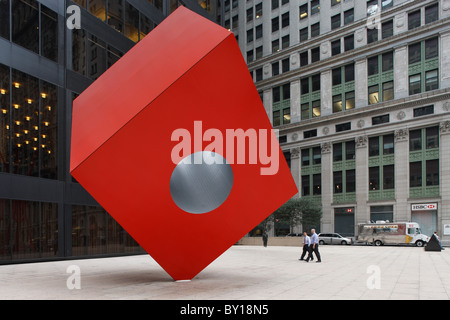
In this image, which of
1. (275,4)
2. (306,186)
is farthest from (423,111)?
(275,4)

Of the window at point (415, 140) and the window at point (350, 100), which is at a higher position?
the window at point (350, 100)

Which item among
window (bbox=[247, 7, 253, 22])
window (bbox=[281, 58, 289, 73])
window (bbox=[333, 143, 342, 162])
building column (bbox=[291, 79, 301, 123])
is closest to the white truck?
window (bbox=[333, 143, 342, 162])

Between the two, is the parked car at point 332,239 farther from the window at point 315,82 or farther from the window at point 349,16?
the window at point 349,16

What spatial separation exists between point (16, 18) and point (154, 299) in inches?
629

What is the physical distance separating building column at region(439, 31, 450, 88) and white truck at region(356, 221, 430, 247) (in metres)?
15.2

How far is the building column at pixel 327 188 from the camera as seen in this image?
162 feet

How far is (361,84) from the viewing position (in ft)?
158

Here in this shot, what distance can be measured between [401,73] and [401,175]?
11567 mm

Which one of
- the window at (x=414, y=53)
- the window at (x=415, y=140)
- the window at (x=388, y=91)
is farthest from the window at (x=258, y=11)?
the window at (x=415, y=140)

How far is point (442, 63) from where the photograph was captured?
1633 inches

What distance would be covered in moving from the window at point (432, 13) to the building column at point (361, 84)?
7.83 m

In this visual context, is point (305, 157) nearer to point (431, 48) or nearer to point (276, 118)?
point (276, 118)
